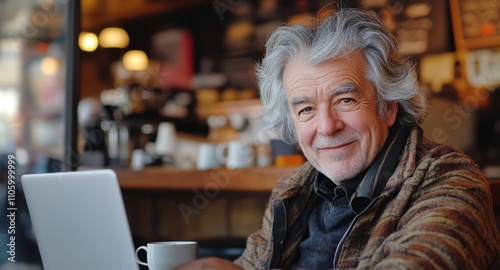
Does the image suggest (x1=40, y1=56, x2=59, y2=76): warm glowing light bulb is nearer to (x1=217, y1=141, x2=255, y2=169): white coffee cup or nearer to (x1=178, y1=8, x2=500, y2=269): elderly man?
(x1=217, y1=141, x2=255, y2=169): white coffee cup

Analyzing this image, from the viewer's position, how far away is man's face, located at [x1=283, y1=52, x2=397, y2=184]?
1.78 m

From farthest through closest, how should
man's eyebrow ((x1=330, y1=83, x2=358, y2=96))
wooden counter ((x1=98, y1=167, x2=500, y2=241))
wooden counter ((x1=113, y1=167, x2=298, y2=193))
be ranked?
wooden counter ((x1=98, y1=167, x2=500, y2=241)) → wooden counter ((x1=113, y1=167, x2=298, y2=193)) → man's eyebrow ((x1=330, y1=83, x2=358, y2=96))

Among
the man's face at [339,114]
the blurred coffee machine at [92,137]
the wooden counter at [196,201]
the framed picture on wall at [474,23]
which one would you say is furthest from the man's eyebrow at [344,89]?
the framed picture on wall at [474,23]

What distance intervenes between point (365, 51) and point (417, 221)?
1.72 ft

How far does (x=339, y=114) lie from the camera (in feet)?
5.90

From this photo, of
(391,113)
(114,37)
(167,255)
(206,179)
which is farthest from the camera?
(114,37)

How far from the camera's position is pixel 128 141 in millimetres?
5820

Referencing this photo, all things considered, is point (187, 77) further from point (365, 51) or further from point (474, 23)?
point (365, 51)

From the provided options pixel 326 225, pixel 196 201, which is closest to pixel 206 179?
pixel 196 201

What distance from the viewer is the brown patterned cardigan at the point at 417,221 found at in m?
1.36

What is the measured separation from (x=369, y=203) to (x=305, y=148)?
0.83ft

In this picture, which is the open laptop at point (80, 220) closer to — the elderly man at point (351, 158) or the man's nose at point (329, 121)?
the elderly man at point (351, 158)

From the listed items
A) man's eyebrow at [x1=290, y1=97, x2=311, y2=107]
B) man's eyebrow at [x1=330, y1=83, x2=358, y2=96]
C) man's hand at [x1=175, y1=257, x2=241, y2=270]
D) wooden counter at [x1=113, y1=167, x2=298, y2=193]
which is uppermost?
man's eyebrow at [x1=330, y1=83, x2=358, y2=96]

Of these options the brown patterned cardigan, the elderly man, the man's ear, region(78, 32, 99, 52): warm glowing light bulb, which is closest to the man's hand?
the elderly man
